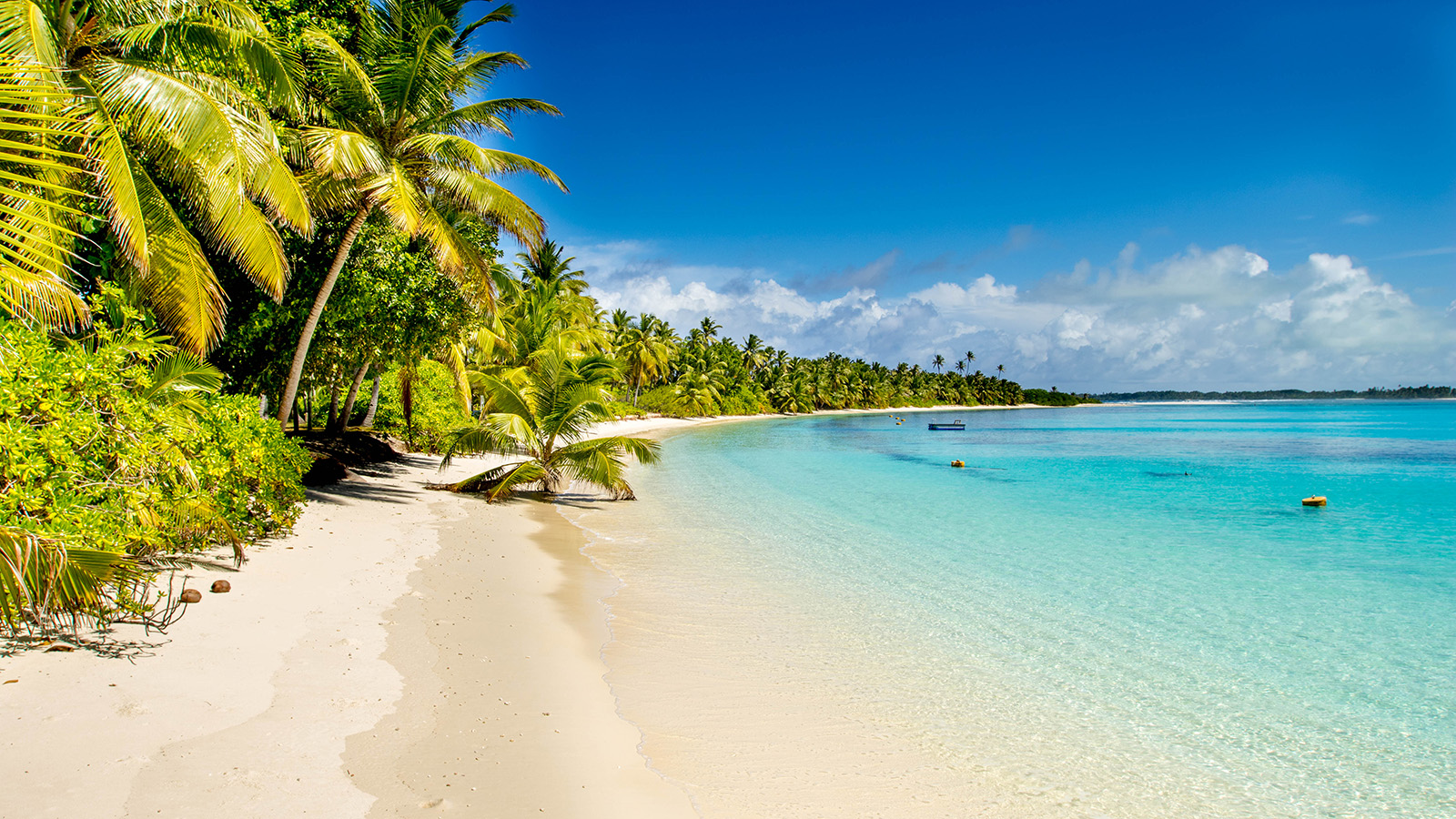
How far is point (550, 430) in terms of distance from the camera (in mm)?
14156

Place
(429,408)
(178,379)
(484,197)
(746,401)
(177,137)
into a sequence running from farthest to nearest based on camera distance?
(746,401)
(429,408)
(484,197)
(178,379)
(177,137)

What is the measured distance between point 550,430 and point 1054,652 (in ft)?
33.5

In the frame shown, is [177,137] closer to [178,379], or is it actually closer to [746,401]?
[178,379]

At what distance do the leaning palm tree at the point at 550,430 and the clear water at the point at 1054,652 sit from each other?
52.0 inches

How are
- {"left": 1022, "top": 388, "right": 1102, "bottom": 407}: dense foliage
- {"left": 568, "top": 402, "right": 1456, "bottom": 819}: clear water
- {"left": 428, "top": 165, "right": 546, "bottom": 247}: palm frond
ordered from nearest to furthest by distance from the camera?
{"left": 568, "top": 402, "right": 1456, "bottom": 819}: clear water
{"left": 428, "top": 165, "right": 546, "bottom": 247}: palm frond
{"left": 1022, "top": 388, "right": 1102, "bottom": 407}: dense foliage

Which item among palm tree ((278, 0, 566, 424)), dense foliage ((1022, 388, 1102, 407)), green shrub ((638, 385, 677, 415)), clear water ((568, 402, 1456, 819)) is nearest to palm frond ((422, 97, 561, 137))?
palm tree ((278, 0, 566, 424))

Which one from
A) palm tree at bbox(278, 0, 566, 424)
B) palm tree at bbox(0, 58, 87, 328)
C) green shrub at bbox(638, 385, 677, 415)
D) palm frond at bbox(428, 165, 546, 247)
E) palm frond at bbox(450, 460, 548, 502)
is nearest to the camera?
palm tree at bbox(0, 58, 87, 328)

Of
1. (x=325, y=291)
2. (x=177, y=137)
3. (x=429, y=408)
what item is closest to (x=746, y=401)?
(x=429, y=408)

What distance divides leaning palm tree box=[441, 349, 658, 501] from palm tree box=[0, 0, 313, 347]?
5.34 m

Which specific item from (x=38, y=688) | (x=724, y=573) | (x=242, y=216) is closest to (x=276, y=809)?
(x=38, y=688)

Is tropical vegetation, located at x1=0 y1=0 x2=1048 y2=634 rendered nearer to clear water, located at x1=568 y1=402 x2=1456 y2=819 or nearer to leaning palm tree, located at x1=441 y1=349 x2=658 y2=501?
leaning palm tree, located at x1=441 y1=349 x2=658 y2=501

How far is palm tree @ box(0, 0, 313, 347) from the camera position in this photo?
6.45m

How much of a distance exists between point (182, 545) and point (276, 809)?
468cm

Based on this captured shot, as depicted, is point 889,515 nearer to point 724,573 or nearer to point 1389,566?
point 724,573
